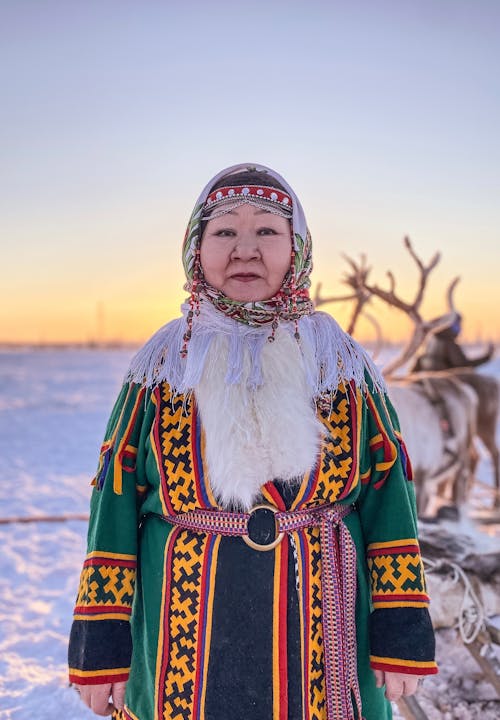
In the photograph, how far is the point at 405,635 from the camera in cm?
126

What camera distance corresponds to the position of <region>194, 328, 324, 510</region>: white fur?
3.96 ft

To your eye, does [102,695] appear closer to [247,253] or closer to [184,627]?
[184,627]

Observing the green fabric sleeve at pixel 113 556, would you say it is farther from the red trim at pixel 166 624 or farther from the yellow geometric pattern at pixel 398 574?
the yellow geometric pattern at pixel 398 574

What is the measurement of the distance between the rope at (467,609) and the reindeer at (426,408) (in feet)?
6.53

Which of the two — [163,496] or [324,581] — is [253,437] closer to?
[163,496]

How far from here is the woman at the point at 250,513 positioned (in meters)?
1.22

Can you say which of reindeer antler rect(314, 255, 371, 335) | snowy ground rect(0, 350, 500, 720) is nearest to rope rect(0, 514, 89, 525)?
snowy ground rect(0, 350, 500, 720)

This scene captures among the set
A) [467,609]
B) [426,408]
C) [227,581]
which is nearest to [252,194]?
[227,581]

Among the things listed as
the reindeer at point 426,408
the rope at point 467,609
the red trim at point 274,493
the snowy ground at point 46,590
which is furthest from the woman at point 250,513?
the reindeer at point 426,408

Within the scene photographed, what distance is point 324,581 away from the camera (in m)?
1.26

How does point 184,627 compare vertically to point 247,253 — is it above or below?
below

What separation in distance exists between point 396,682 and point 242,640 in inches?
13.8

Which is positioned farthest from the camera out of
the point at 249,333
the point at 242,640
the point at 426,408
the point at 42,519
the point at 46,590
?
the point at 42,519

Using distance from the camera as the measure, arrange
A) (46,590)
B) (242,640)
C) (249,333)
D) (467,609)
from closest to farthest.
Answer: (242,640) → (249,333) → (467,609) → (46,590)
